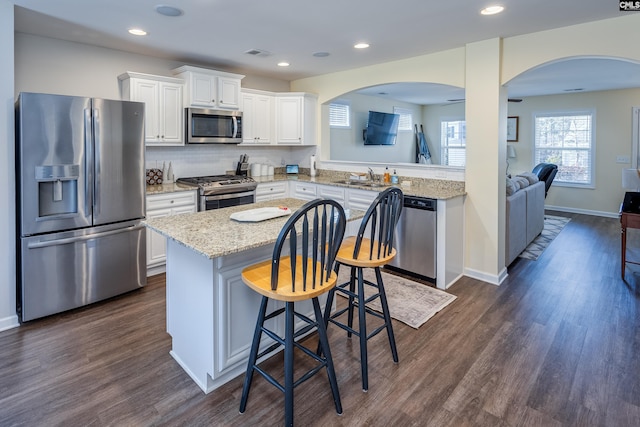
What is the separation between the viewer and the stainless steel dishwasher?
12.2ft

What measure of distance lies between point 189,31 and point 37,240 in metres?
2.24

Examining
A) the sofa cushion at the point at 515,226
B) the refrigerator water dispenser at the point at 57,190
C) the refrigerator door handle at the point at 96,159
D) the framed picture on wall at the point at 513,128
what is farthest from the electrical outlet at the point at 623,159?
the refrigerator water dispenser at the point at 57,190

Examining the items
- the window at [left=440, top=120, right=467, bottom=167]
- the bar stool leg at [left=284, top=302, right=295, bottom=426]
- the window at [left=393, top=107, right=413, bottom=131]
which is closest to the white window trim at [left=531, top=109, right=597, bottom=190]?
the window at [left=440, top=120, right=467, bottom=167]

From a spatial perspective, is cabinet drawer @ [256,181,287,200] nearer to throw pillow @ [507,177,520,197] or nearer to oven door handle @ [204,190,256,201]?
oven door handle @ [204,190,256,201]

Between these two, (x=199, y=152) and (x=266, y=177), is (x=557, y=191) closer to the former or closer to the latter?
(x=266, y=177)

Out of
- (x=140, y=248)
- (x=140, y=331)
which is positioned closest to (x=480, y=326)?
(x=140, y=331)

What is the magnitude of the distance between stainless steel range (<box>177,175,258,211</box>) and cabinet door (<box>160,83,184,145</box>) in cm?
56

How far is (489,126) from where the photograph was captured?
12.1 ft

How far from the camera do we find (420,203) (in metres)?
3.78

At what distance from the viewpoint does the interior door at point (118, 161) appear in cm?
315

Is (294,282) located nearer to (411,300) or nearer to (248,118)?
(411,300)

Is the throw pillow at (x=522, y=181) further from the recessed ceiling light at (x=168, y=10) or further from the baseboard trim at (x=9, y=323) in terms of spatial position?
the baseboard trim at (x=9, y=323)

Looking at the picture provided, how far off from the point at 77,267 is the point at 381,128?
6.55 m

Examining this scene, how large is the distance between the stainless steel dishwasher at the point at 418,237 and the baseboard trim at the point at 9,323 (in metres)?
3.50
